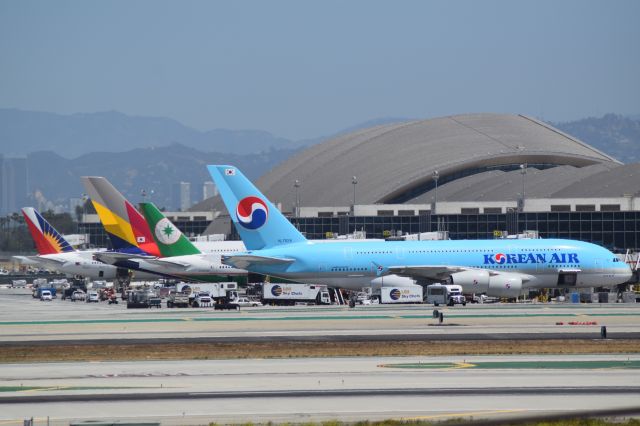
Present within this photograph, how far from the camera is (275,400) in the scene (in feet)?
107

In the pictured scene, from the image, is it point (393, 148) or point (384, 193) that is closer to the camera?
point (384, 193)

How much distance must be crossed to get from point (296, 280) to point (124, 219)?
103 feet

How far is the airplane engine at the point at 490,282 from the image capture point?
80375 millimetres

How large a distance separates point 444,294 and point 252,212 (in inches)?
609

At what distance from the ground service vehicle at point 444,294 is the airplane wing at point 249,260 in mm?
10426

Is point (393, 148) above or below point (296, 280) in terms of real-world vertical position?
above

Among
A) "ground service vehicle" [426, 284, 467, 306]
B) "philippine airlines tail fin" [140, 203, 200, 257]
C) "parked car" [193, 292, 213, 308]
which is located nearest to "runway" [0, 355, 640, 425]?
"ground service vehicle" [426, 284, 467, 306]

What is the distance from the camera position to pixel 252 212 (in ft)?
273

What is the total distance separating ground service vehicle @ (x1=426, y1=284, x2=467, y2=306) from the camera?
7962cm

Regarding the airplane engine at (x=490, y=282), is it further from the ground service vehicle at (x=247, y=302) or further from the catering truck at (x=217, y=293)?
the catering truck at (x=217, y=293)

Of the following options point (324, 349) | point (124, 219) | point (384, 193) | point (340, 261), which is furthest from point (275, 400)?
point (384, 193)

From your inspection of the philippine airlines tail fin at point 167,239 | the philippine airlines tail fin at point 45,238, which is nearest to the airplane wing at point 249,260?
the philippine airlines tail fin at point 167,239

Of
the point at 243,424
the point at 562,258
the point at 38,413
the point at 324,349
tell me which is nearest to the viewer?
the point at 243,424

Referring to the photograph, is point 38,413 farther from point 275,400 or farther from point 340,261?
point 340,261
